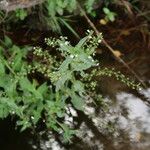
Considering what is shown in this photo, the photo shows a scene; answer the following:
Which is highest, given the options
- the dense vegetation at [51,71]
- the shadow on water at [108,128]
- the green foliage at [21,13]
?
the green foliage at [21,13]

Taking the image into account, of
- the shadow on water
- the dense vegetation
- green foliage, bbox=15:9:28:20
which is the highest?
green foliage, bbox=15:9:28:20

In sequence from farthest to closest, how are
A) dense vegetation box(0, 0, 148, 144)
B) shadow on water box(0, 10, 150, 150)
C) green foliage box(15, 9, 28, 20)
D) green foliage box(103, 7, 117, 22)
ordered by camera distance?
1. green foliage box(103, 7, 117, 22)
2. green foliage box(15, 9, 28, 20)
3. shadow on water box(0, 10, 150, 150)
4. dense vegetation box(0, 0, 148, 144)

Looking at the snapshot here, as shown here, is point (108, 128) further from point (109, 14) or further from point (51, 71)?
point (109, 14)

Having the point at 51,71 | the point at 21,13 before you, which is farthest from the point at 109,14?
the point at 51,71

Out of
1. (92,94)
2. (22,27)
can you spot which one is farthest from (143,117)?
(22,27)

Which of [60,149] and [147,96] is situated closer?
[60,149]

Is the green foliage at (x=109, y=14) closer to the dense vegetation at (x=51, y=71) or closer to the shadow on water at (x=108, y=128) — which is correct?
the dense vegetation at (x=51, y=71)

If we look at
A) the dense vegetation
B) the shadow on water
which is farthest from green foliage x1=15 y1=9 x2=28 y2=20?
the shadow on water

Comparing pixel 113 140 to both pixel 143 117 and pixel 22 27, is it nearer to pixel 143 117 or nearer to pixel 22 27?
pixel 143 117

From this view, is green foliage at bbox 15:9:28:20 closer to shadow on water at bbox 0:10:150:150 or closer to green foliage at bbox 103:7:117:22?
green foliage at bbox 103:7:117:22

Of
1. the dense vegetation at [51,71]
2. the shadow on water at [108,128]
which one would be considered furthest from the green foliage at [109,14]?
the shadow on water at [108,128]

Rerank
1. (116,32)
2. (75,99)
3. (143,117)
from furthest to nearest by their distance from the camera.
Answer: (116,32)
(143,117)
(75,99)
